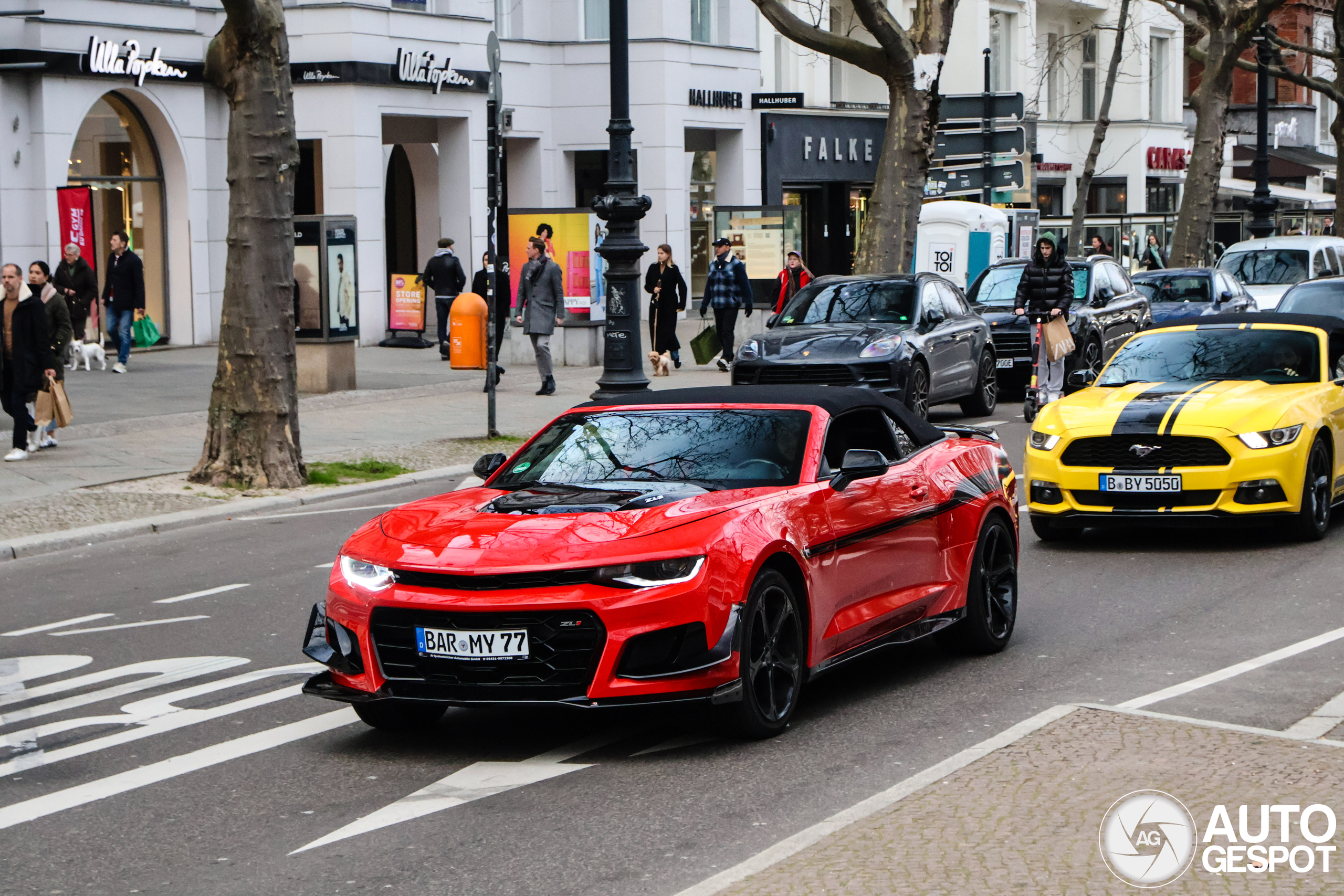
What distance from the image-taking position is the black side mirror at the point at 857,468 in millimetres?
7582

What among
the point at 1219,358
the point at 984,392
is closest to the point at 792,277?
the point at 984,392

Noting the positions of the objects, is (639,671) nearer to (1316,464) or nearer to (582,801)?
(582,801)

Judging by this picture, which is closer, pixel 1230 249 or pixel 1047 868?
pixel 1047 868

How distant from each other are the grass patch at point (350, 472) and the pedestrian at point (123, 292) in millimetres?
9782

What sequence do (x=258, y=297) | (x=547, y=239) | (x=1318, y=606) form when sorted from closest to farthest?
1. (x=1318, y=606)
2. (x=258, y=297)
3. (x=547, y=239)

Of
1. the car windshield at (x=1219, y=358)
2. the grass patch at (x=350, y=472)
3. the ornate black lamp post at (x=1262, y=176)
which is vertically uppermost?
the ornate black lamp post at (x=1262, y=176)

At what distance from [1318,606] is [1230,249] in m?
25.1

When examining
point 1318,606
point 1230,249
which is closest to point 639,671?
point 1318,606

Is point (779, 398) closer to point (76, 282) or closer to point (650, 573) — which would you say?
point (650, 573)

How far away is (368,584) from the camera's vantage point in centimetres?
684

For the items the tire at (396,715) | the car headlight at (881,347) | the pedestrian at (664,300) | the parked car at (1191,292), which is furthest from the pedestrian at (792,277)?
the tire at (396,715)

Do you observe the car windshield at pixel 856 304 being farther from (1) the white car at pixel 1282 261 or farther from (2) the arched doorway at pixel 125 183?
(1) the white car at pixel 1282 261

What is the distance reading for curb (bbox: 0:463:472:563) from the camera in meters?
13.0

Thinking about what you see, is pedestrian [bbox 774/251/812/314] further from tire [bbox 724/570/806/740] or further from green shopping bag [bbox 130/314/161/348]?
tire [bbox 724/570/806/740]
